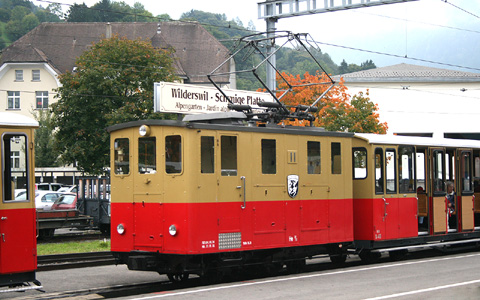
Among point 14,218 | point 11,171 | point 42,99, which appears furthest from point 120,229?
point 42,99

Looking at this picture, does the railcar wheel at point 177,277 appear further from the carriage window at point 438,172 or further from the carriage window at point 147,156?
the carriage window at point 438,172

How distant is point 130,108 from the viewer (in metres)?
36.7

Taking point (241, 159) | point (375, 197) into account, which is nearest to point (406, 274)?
point (375, 197)

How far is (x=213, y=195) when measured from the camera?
12414 millimetres

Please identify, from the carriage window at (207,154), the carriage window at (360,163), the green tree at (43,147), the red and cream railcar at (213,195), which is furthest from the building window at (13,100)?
the carriage window at (207,154)

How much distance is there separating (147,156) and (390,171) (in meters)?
6.72

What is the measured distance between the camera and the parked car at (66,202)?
28.5 metres

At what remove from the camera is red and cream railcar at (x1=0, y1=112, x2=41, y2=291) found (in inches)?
423

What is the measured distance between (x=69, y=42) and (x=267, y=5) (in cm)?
5307

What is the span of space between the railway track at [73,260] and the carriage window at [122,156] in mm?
3648

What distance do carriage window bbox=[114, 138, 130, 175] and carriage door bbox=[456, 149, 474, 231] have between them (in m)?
9.91

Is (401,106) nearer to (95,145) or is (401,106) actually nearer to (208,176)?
(95,145)

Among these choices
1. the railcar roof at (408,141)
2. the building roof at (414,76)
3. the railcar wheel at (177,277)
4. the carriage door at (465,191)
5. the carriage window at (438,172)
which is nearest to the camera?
the railcar wheel at (177,277)

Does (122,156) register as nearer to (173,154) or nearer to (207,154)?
(173,154)
